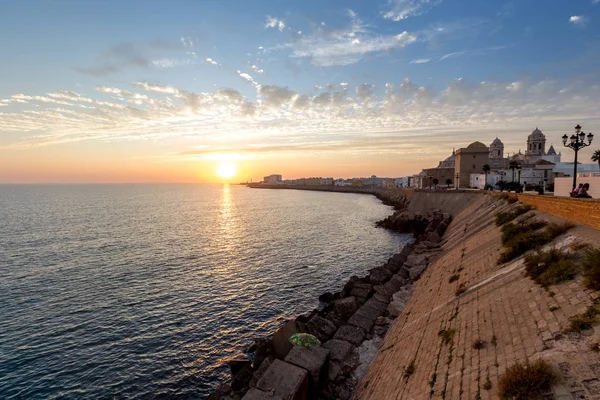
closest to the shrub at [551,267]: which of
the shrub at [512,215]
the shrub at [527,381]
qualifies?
the shrub at [527,381]

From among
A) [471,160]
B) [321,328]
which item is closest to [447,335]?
[321,328]

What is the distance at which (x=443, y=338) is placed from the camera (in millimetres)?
11711

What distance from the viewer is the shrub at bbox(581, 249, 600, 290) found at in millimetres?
9250

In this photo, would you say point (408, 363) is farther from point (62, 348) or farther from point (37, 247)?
point (37, 247)

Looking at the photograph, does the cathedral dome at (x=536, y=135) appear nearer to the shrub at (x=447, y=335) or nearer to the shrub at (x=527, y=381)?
the shrub at (x=447, y=335)

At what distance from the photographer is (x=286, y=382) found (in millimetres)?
11141

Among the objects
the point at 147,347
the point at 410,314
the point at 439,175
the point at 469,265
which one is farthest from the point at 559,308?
the point at 439,175

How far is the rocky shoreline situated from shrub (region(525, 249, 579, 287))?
821cm

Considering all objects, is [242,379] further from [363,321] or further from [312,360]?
[363,321]

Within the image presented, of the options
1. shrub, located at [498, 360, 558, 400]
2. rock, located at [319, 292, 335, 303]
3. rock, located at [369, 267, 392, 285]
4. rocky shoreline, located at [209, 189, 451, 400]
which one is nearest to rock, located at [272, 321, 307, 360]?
rocky shoreline, located at [209, 189, 451, 400]

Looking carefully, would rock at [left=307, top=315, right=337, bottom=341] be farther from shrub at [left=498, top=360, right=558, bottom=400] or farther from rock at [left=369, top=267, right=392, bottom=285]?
shrub at [left=498, top=360, right=558, bottom=400]

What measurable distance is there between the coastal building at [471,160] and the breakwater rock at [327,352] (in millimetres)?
67800

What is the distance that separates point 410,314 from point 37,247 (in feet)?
165

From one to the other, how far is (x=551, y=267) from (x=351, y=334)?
9.90 meters
